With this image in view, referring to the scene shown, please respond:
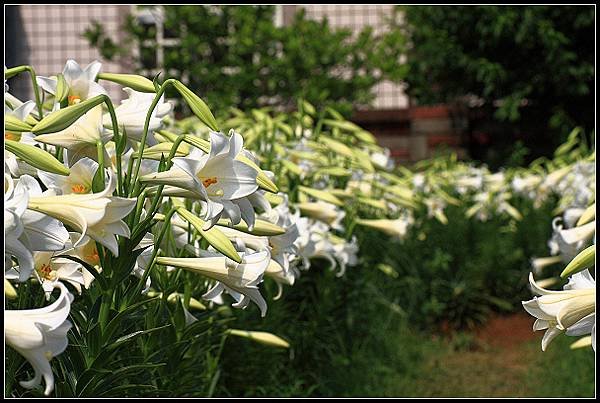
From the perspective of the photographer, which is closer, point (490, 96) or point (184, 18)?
point (184, 18)

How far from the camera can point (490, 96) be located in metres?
10.8

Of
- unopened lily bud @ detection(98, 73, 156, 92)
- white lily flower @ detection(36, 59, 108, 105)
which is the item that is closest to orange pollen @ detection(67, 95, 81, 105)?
white lily flower @ detection(36, 59, 108, 105)

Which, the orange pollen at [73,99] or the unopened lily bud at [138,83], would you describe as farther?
the orange pollen at [73,99]

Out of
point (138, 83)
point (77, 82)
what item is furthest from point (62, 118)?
point (77, 82)

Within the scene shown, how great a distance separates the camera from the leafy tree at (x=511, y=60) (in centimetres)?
980

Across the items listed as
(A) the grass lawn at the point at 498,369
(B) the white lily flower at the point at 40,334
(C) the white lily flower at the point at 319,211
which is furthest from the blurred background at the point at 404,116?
(B) the white lily flower at the point at 40,334

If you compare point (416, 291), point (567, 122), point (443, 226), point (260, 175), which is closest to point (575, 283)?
point (260, 175)

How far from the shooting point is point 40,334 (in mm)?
1123

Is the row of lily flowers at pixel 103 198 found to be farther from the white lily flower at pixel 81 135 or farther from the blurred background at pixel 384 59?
Result: the blurred background at pixel 384 59

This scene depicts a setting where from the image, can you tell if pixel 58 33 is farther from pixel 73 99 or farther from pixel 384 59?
pixel 73 99

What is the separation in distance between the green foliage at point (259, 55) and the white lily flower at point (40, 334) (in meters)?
7.53

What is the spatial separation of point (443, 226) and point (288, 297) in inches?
101

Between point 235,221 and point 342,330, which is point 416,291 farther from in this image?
point 235,221

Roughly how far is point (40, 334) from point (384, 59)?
338 inches
